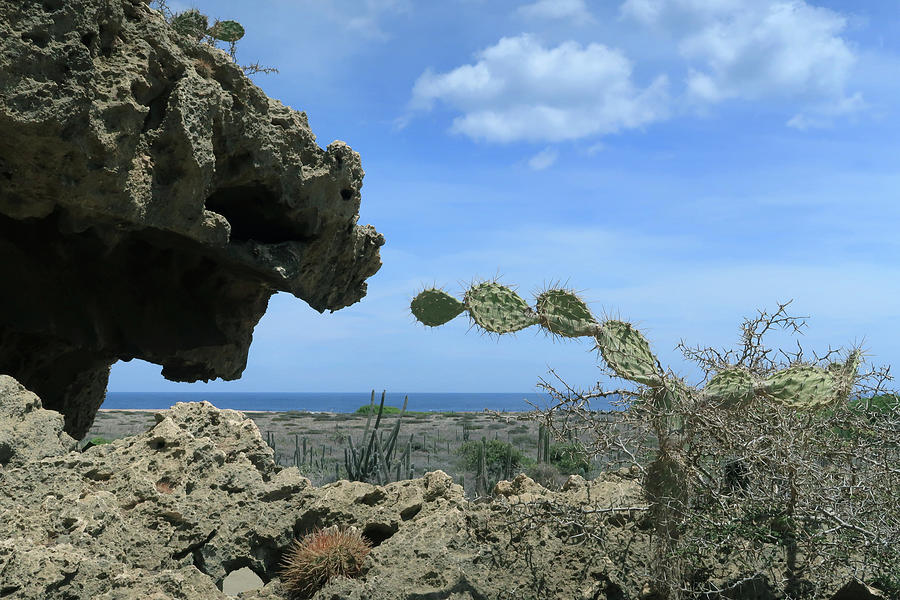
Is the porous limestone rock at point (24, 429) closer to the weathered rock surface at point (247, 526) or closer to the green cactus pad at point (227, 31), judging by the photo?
the weathered rock surface at point (247, 526)

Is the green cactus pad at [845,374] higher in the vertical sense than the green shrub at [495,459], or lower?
higher

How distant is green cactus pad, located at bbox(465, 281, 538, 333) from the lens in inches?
225

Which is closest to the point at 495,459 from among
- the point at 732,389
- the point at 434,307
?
the point at 434,307

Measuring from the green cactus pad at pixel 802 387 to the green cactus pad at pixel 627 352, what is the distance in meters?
0.76

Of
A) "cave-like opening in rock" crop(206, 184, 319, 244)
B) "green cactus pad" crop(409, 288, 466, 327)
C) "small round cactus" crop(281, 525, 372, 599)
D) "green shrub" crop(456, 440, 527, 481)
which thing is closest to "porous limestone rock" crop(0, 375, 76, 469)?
"small round cactus" crop(281, 525, 372, 599)

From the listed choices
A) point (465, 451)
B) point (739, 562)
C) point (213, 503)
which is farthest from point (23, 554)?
point (465, 451)

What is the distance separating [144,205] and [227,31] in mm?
2730

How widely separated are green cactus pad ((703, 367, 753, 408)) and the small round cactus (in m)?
2.57

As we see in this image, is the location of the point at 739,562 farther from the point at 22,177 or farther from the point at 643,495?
the point at 22,177

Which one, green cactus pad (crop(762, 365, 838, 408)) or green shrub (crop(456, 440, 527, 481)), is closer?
green cactus pad (crop(762, 365, 838, 408))

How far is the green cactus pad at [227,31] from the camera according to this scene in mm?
6785

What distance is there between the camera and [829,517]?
14.7 ft

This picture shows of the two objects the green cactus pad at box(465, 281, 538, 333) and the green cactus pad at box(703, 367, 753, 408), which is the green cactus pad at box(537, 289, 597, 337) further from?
the green cactus pad at box(703, 367, 753, 408)

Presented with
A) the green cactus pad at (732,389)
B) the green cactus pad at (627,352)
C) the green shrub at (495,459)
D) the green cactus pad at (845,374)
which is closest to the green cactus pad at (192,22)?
the green cactus pad at (627,352)
